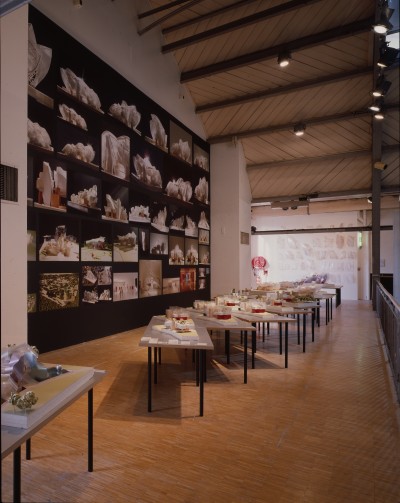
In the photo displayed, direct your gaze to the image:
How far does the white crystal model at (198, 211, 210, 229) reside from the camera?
38.1ft

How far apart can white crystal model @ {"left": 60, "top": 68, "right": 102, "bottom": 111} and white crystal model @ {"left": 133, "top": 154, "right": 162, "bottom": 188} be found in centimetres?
150

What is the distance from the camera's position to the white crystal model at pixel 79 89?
6352mm

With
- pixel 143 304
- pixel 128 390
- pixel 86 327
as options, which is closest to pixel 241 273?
pixel 143 304

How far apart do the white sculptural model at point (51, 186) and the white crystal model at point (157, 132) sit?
3.29 m

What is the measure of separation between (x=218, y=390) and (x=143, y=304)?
4.55 m

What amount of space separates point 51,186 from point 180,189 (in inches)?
184

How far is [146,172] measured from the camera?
8.59m

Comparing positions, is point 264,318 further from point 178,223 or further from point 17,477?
point 178,223

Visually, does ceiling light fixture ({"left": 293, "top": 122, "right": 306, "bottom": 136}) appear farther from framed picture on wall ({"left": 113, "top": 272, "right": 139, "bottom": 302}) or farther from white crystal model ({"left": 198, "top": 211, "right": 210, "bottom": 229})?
framed picture on wall ({"left": 113, "top": 272, "right": 139, "bottom": 302})

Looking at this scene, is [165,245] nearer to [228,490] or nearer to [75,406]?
[75,406]

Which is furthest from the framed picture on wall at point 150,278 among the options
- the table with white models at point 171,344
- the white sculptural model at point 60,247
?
the table with white models at point 171,344

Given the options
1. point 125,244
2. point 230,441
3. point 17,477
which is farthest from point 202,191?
point 17,477

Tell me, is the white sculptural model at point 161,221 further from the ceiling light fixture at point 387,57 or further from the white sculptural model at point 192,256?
the ceiling light fixture at point 387,57

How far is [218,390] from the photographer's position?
4.21m
